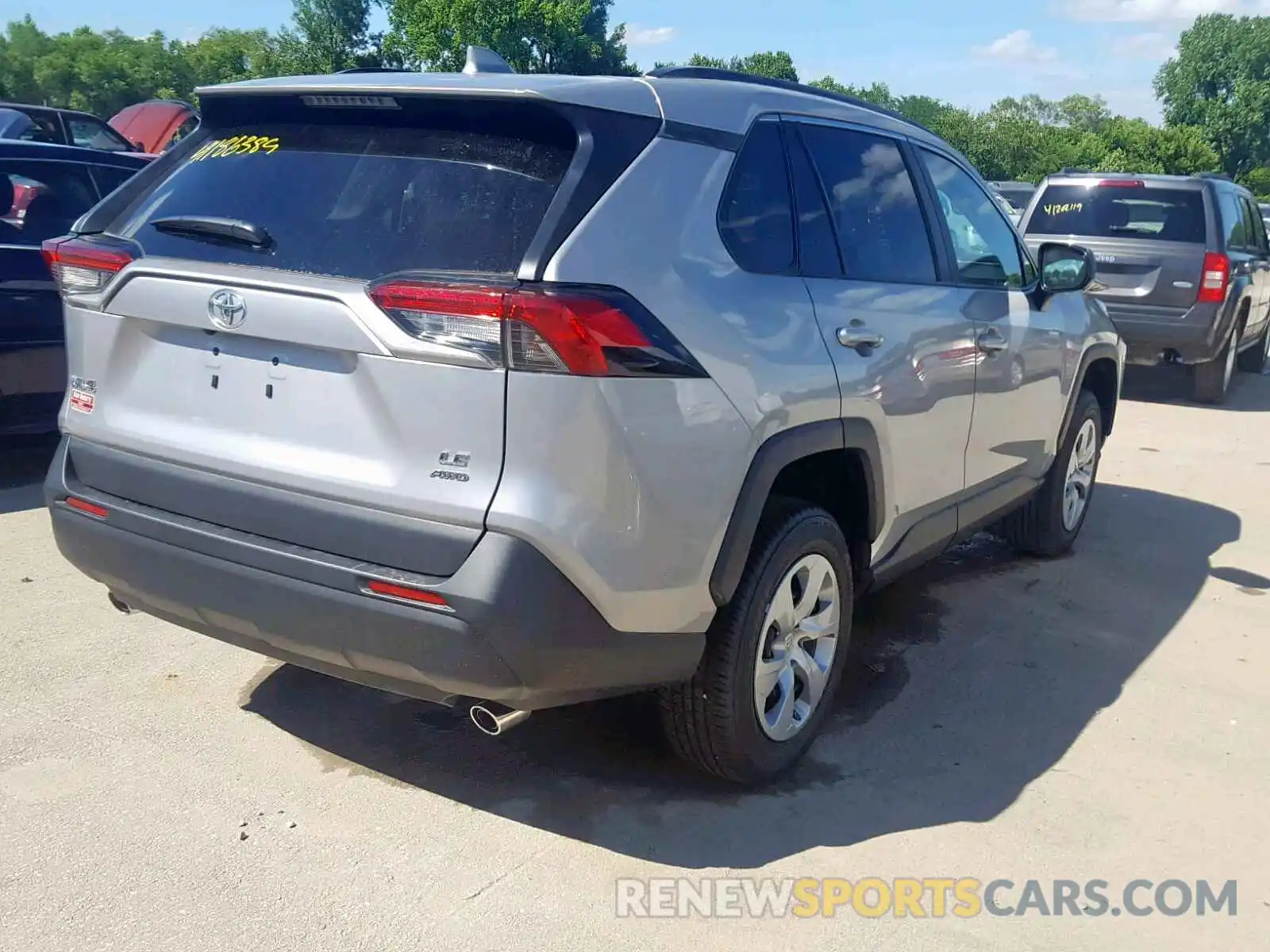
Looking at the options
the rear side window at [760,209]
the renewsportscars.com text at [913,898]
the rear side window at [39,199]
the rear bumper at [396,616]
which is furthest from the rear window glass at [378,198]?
the rear side window at [39,199]

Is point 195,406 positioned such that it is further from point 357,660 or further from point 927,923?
point 927,923

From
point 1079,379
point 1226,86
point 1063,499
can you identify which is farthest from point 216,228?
point 1226,86

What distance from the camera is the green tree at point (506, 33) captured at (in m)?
71.6

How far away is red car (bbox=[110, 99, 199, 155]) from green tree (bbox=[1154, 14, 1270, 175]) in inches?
2374

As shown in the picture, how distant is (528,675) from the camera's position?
2.74 meters

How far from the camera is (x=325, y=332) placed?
108 inches

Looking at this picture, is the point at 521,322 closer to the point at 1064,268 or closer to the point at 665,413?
the point at 665,413

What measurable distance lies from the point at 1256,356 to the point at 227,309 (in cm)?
1229

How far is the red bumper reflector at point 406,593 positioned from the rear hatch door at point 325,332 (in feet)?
0.16

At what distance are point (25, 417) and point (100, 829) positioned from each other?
3602mm

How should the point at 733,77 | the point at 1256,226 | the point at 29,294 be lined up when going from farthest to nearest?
the point at 1256,226, the point at 29,294, the point at 733,77

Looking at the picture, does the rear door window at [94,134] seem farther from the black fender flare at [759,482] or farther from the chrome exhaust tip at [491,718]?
the chrome exhaust tip at [491,718]

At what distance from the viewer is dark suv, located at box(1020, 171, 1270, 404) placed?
10.1 metres

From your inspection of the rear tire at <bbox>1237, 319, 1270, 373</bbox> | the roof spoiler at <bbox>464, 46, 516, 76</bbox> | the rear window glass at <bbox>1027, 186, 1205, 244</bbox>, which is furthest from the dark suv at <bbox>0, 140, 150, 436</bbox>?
the rear tire at <bbox>1237, 319, 1270, 373</bbox>
